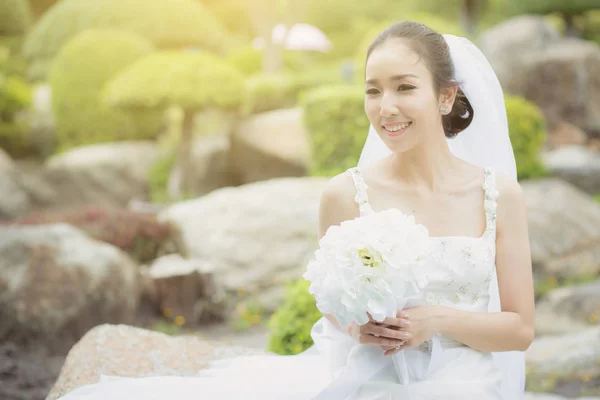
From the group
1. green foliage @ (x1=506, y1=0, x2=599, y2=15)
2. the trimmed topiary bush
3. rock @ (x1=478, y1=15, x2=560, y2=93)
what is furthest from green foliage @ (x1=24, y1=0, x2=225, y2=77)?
green foliage @ (x1=506, y1=0, x2=599, y2=15)

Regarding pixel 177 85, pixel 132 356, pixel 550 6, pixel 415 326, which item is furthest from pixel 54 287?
pixel 550 6

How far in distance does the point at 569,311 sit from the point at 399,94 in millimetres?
5537

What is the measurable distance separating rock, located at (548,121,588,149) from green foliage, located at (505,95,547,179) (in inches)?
206

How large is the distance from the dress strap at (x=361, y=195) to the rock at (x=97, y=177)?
12235mm

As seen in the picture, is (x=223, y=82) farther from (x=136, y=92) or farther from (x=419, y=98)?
(x=419, y=98)

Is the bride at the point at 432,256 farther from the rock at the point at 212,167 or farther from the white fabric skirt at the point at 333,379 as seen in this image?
the rock at the point at 212,167

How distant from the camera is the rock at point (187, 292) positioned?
729 centimetres

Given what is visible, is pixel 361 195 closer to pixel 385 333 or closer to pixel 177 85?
pixel 385 333

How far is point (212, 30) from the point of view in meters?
21.0

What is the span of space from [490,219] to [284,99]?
45.8 ft

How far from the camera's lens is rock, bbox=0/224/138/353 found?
5688 mm

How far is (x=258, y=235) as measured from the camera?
25.7ft

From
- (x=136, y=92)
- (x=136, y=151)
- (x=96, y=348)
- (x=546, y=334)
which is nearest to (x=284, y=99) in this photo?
(x=136, y=151)

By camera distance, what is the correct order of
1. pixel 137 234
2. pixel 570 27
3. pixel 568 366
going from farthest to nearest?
pixel 570 27 < pixel 137 234 < pixel 568 366
